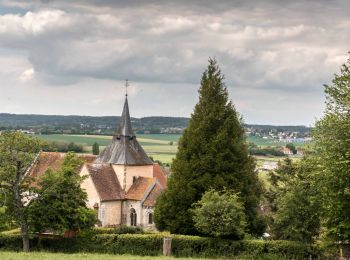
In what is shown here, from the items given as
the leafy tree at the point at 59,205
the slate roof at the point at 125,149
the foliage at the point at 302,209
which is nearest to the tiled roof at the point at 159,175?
the slate roof at the point at 125,149

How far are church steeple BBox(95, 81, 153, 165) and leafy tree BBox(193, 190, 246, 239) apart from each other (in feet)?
84.4

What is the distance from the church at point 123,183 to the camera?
65.9 metres

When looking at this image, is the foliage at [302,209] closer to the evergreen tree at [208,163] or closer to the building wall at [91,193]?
the evergreen tree at [208,163]

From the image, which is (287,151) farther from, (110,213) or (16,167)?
(16,167)

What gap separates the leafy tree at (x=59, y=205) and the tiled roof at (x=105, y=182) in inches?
789

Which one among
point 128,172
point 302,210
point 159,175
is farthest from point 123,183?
point 302,210

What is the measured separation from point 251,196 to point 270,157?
110 m

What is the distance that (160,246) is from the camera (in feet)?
144

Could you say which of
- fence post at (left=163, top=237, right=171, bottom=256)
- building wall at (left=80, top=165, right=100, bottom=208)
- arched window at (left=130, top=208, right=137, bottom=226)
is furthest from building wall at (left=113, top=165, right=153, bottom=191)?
fence post at (left=163, top=237, right=171, bottom=256)

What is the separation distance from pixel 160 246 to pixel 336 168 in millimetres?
14065

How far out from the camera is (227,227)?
141ft

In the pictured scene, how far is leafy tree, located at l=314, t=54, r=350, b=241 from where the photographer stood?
38594 mm

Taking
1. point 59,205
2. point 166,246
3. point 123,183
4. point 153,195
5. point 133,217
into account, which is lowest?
point 133,217

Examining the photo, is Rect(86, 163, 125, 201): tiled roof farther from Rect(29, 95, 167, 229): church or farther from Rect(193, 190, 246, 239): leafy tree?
Rect(193, 190, 246, 239): leafy tree
